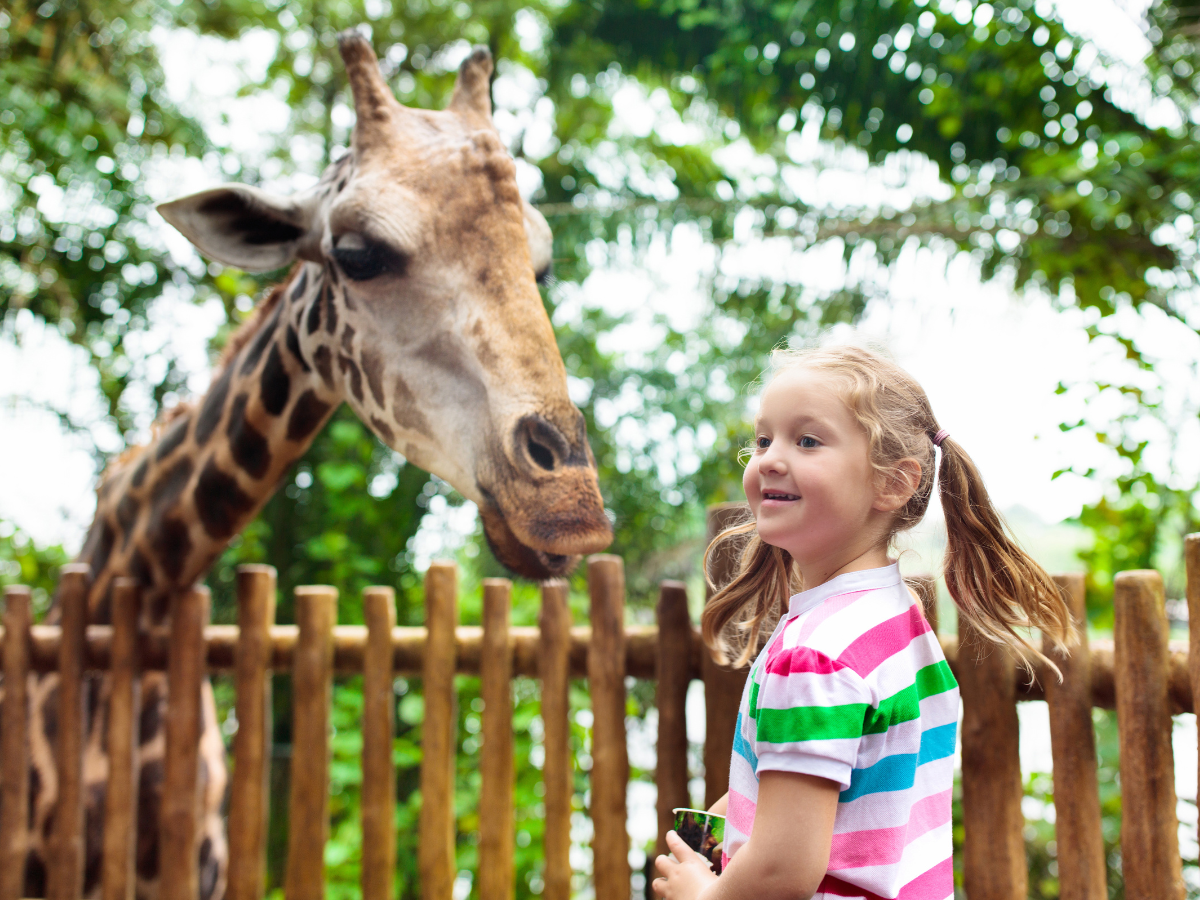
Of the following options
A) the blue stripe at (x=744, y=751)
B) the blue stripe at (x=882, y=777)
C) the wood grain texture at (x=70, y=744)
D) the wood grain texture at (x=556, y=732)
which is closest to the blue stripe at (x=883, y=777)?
the blue stripe at (x=882, y=777)

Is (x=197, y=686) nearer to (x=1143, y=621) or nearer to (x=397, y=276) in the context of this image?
(x=397, y=276)

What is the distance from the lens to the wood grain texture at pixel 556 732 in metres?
1.88

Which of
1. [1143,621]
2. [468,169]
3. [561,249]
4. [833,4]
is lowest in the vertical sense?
[1143,621]

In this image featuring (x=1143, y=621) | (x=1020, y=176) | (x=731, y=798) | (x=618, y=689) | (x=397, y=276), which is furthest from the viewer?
(x=1020, y=176)

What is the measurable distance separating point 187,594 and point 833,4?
3644 mm

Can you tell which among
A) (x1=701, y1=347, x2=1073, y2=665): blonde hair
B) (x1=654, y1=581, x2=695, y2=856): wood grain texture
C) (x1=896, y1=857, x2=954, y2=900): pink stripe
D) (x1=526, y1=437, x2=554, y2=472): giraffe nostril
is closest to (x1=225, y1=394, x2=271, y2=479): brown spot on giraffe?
(x1=526, y1=437, x2=554, y2=472): giraffe nostril

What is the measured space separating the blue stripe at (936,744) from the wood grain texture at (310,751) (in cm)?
152

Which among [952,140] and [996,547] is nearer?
[996,547]

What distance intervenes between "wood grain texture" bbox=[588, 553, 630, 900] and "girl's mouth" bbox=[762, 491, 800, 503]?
100cm

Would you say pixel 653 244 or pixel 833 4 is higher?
pixel 833 4

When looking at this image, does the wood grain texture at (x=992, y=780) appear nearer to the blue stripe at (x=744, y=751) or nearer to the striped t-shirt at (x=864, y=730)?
the striped t-shirt at (x=864, y=730)

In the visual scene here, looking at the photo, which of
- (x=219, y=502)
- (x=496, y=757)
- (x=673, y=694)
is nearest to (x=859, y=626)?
(x=673, y=694)

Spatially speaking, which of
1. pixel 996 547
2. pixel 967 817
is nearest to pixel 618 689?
pixel 967 817

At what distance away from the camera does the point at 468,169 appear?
4.94 feet
